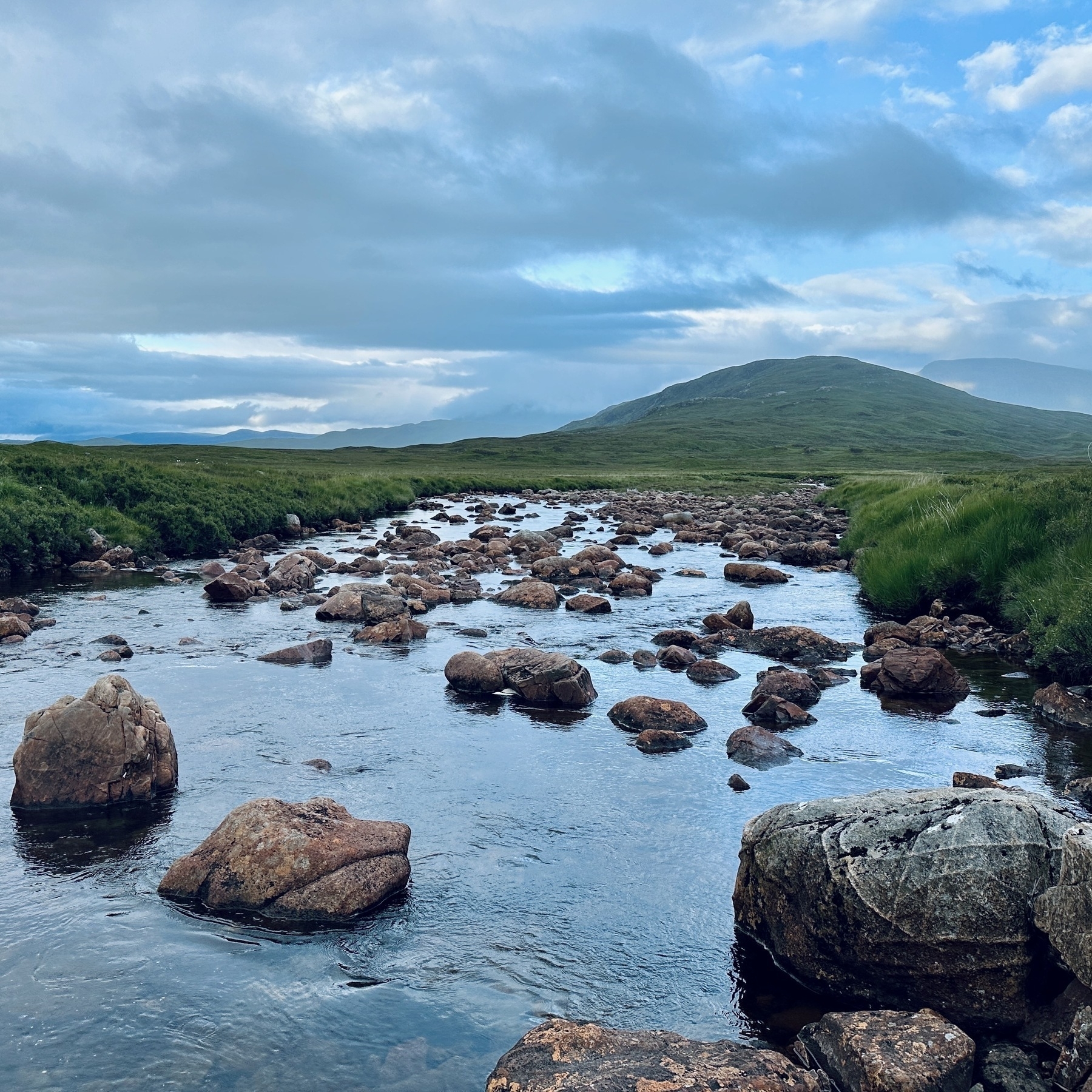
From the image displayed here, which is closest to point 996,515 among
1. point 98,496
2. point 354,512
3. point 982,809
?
point 982,809

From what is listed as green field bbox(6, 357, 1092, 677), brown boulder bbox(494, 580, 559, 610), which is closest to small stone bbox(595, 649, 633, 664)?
brown boulder bbox(494, 580, 559, 610)

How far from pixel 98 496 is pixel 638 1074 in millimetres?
36015

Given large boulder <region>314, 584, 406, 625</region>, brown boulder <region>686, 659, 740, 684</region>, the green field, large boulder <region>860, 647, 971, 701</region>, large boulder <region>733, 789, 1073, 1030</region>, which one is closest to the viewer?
large boulder <region>733, 789, 1073, 1030</region>

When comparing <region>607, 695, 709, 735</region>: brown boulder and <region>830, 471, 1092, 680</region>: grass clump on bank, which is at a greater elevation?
<region>830, 471, 1092, 680</region>: grass clump on bank

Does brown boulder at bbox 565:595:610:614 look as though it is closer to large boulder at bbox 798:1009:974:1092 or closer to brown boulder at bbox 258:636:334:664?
brown boulder at bbox 258:636:334:664

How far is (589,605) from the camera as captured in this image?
78.5ft

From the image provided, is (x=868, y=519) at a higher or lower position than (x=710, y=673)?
higher

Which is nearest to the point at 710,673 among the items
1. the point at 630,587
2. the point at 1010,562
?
the point at 1010,562

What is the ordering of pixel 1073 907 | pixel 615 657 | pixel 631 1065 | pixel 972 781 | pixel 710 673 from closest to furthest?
1. pixel 631 1065
2. pixel 1073 907
3. pixel 972 781
4. pixel 710 673
5. pixel 615 657

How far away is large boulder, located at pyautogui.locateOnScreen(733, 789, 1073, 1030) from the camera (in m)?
6.77

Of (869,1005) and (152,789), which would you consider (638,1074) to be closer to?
Answer: (869,1005)

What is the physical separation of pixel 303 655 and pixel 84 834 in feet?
26.7

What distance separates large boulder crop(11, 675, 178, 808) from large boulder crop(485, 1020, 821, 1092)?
679 cm

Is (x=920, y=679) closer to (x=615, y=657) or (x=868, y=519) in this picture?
(x=615, y=657)
